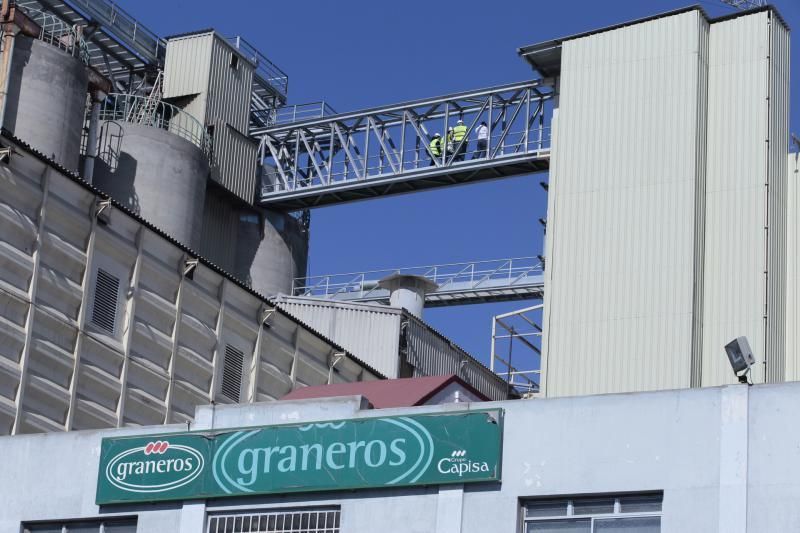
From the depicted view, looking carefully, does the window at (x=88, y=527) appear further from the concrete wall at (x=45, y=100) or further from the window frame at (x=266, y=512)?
the concrete wall at (x=45, y=100)

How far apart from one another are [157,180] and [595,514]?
103ft

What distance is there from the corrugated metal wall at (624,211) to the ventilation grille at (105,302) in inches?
416

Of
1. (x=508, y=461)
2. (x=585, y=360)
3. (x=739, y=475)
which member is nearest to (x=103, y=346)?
(x=585, y=360)

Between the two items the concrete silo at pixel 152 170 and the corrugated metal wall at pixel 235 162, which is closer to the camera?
the concrete silo at pixel 152 170

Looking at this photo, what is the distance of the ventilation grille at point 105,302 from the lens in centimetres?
3688

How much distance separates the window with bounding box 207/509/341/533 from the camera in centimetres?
2342

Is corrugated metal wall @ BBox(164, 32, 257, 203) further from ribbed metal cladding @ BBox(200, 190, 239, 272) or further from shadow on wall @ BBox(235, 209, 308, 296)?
shadow on wall @ BBox(235, 209, 308, 296)

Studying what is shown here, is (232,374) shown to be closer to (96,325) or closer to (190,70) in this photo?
(96,325)

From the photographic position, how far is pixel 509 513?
22.2 metres

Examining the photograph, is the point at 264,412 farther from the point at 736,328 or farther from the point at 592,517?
the point at 736,328

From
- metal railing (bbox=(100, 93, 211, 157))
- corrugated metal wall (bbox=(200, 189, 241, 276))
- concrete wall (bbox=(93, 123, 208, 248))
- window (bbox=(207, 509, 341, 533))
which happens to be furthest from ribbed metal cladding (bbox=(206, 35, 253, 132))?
window (bbox=(207, 509, 341, 533))

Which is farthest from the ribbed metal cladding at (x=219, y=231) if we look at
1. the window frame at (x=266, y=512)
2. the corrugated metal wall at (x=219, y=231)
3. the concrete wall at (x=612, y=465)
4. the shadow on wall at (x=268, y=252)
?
the window frame at (x=266, y=512)

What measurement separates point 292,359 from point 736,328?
12.6m

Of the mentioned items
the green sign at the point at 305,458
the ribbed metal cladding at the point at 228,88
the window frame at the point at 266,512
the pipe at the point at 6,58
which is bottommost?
the window frame at the point at 266,512
